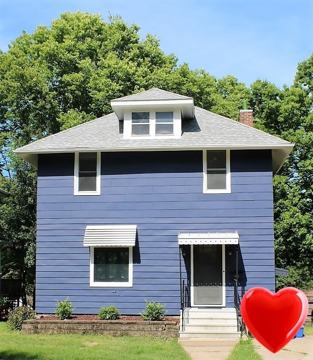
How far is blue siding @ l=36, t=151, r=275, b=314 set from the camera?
1811 centimetres

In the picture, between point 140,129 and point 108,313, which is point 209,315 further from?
point 140,129

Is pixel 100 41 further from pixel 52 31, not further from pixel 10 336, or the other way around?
pixel 10 336

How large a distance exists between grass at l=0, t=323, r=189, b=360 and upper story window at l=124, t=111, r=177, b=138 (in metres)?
6.46

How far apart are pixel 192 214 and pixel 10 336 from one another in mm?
6294

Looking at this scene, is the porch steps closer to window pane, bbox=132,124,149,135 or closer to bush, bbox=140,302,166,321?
bush, bbox=140,302,166,321

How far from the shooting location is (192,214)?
18.4m

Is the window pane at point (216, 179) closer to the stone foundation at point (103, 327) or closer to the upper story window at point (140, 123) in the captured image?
the upper story window at point (140, 123)

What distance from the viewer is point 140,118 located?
19.4 meters

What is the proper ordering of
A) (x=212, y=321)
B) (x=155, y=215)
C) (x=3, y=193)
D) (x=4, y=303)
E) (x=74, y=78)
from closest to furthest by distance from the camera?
(x=212, y=321), (x=155, y=215), (x=4, y=303), (x=3, y=193), (x=74, y=78)

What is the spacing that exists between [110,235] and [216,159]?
3994 mm

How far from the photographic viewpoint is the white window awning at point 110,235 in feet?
59.0

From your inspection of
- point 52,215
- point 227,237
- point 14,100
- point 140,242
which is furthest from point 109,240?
point 14,100

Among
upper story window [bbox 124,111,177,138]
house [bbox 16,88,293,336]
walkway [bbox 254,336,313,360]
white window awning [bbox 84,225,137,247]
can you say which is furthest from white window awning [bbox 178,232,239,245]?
upper story window [bbox 124,111,177,138]

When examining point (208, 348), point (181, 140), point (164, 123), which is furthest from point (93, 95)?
point (208, 348)
